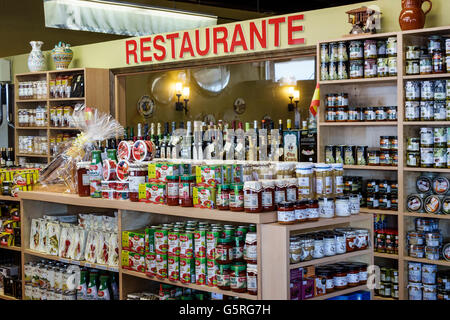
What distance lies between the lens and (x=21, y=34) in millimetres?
10750

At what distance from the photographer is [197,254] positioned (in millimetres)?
3197

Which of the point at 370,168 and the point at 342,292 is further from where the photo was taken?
the point at 370,168

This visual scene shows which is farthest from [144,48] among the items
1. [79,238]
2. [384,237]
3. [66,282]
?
[384,237]

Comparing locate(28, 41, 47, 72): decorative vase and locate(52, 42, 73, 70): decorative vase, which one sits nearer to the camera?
locate(52, 42, 73, 70): decorative vase

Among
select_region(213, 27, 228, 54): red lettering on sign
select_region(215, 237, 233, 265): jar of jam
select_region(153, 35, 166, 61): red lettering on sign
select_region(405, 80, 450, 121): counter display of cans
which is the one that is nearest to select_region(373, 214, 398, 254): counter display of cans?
select_region(405, 80, 450, 121): counter display of cans

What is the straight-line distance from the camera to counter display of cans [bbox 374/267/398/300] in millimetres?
4672

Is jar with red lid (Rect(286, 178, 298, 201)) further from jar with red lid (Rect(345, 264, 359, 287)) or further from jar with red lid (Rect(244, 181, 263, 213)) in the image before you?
jar with red lid (Rect(345, 264, 359, 287))

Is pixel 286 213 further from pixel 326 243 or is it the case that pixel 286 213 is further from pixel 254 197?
pixel 326 243

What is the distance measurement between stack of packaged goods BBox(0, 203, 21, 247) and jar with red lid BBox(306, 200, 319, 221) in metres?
2.83

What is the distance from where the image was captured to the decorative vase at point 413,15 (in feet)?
14.5

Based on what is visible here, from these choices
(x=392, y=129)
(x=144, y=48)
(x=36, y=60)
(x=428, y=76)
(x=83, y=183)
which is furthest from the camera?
(x=36, y=60)

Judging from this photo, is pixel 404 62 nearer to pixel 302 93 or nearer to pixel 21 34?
pixel 302 93

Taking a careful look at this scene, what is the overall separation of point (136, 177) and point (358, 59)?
2112 millimetres

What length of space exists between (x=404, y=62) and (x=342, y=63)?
1.63 feet
